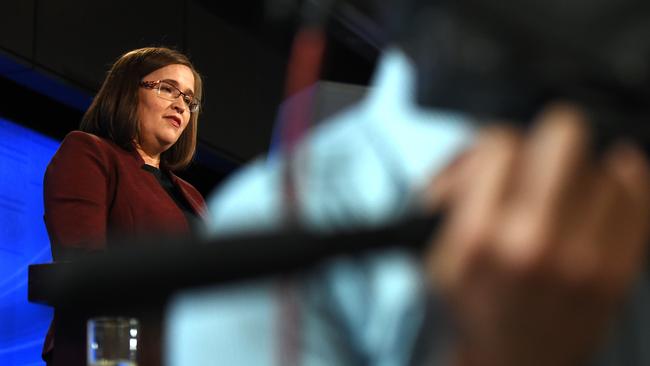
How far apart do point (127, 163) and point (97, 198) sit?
0.40ft

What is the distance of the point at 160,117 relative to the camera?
1.66m

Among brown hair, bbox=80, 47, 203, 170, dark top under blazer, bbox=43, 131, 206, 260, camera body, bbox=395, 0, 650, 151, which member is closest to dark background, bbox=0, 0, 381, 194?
brown hair, bbox=80, 47, 203, 170

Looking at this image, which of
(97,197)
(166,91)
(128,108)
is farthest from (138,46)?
(97,197)

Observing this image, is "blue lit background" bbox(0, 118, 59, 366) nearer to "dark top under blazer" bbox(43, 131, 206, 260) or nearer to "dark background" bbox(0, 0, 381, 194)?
"dark background" bbox(0, 0, 381, 194)

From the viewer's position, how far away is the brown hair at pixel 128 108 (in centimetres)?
161

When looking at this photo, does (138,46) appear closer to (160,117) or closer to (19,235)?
(19,235)

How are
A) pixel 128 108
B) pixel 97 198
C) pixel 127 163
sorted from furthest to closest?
1. pixel 128 108
2. pixel 127 163
3. pixel 97 198

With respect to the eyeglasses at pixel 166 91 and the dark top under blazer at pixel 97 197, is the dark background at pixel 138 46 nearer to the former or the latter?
the eyeglasses at pixel 166 91

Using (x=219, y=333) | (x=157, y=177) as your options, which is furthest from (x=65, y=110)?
(x=219, y=333)

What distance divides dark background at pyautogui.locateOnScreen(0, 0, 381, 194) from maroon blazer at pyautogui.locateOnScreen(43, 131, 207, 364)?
1.08 metres

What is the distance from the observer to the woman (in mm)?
1354

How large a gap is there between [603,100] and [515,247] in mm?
57

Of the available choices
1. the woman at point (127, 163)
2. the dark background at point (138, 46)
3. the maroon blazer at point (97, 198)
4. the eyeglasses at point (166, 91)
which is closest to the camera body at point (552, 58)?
the woman at point (127, 163)

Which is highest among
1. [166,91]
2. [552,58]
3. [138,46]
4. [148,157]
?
[138,46]
